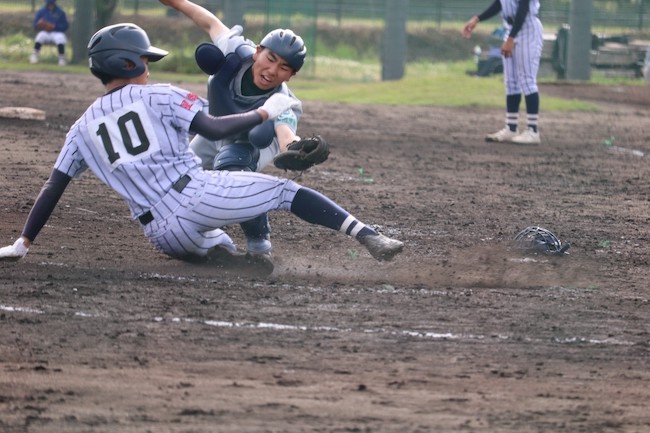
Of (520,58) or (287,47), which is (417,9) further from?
(287,47)

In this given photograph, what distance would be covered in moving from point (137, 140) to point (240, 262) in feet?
3.16

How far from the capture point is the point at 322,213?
6426mm

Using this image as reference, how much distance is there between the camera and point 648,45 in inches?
1042

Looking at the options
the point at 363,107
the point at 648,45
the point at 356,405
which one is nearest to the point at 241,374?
the point at 356,405

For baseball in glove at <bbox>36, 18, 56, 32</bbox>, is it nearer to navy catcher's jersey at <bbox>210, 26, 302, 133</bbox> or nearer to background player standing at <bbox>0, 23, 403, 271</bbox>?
navy catcher's jersey at <bbox>210, 26, 302, 133</bbox>

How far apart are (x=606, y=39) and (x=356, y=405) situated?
941 inches

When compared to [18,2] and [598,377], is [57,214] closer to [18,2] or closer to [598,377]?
[598,377]

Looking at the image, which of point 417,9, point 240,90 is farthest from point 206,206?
point 417,9

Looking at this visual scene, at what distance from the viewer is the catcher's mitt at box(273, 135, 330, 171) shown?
6238 millimetres

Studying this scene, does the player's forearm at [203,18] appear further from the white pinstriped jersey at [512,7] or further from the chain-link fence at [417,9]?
the chain-link fence at [417,9]

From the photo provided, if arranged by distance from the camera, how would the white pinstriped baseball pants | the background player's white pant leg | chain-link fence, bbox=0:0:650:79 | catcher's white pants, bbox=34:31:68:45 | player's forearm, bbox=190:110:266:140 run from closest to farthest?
player's forearm, bbox=190:110:266:140
the white pinstriped baseball pants
the background player's white pant leg
catcher's white pants, bbox=34:31:68:45
chain-link fence, bbox=0:0:650:79

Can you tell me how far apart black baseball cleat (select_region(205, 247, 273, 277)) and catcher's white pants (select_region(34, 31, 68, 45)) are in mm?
19162

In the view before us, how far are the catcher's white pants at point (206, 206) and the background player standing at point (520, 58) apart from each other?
796 cm

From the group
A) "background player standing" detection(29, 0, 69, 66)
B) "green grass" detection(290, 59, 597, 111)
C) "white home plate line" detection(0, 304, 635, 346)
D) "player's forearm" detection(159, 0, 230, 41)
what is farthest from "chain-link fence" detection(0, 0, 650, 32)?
"white home plate line" detection(0, 304, 635, 346)
